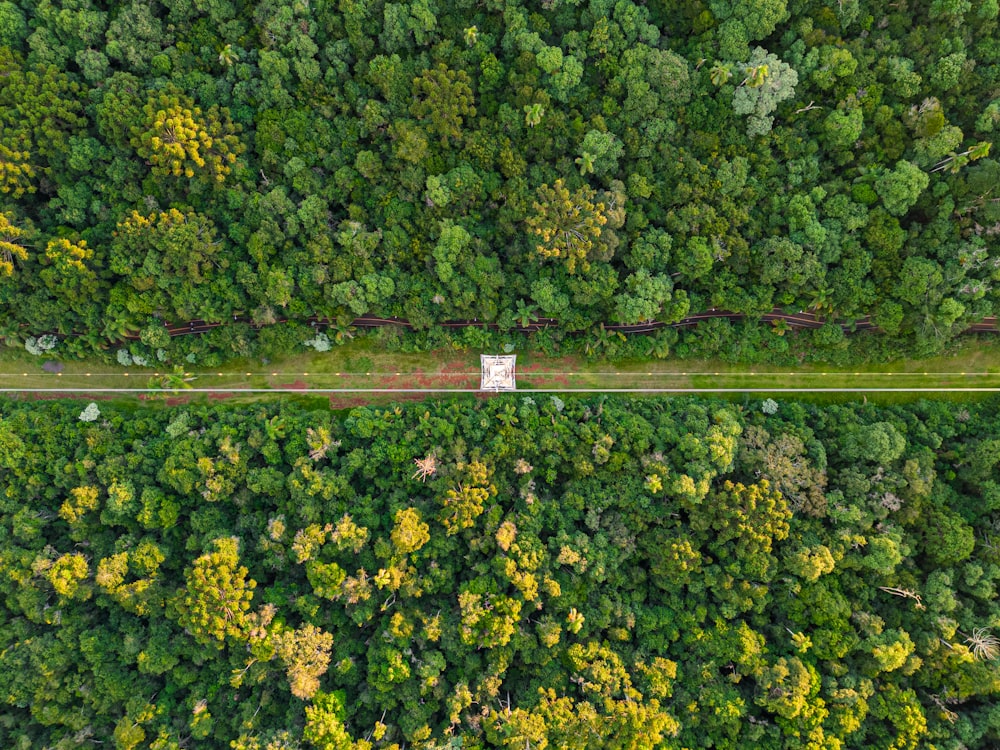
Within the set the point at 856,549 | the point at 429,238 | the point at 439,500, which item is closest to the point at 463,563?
the point at 439,500

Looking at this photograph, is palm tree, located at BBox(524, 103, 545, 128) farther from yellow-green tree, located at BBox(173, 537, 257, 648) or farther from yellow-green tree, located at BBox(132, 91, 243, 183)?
yellow-green tree, located at BBox(173, 537, 257, 648)

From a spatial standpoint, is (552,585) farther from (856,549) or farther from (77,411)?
(77,411)

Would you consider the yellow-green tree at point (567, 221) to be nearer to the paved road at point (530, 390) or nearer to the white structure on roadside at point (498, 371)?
the white structure on roadside at point (498, 371)

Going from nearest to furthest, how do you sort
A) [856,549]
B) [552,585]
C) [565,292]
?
[552,585]
[856,549]
[565,292]

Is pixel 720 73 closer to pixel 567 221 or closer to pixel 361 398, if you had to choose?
pixel 567 221

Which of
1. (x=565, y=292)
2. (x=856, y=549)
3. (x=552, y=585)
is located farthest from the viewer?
(x=565, y=292)
